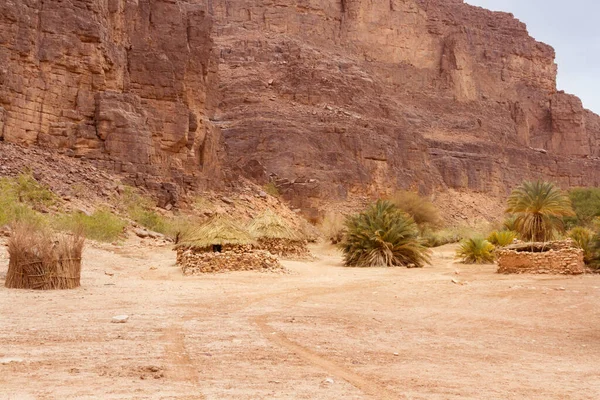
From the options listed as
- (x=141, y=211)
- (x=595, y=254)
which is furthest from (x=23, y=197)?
(x=595, y=254)

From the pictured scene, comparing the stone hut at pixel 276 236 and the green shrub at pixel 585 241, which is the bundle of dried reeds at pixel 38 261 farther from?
the green shrub at pixel 585 241

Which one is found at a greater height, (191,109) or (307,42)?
(307,42)

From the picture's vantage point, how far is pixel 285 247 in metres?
25.6

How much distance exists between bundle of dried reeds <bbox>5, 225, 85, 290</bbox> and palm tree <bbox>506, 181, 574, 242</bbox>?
18.5 m

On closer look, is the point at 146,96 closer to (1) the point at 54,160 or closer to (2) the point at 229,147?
(1) the point at 54,160

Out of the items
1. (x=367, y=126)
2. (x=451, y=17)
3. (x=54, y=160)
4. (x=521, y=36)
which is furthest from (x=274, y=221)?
(x=521, y=36)

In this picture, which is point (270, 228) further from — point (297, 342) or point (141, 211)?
point (297, 342)

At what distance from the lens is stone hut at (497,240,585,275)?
19.6 metres

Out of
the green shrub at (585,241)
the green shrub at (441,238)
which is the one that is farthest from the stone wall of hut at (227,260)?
the green shrub at (441,238)

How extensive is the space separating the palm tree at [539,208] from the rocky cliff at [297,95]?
18.1 meters

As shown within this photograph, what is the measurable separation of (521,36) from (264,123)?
6261 cm

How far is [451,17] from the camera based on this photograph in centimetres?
9869

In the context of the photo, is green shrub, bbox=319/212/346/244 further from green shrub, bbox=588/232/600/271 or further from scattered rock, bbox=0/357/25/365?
scattered rock, bbox=0/357/25/365

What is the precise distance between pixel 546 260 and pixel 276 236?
953cm
